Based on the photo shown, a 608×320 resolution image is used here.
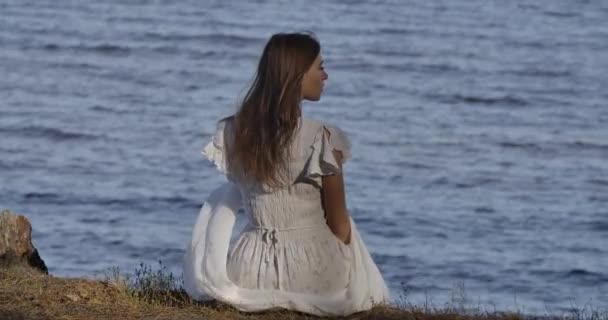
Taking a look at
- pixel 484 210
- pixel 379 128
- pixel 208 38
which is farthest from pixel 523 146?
pixel 208 38

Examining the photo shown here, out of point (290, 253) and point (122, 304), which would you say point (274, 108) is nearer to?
point (290, 253)

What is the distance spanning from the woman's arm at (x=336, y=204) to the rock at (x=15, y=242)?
87.1 inches

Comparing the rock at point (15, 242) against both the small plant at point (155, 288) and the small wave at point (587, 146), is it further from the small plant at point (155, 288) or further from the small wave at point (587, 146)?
the small wave at point (587, 146)

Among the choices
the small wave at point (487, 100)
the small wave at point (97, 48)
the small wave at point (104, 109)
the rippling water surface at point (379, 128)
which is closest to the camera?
the rippling water surface at point (379, 128)

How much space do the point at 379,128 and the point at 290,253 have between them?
13.7 meters

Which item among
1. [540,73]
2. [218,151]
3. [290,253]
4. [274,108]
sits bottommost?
[540,73]

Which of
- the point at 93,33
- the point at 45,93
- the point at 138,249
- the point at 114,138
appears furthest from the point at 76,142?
the point at 93,33

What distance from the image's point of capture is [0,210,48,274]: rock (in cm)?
813

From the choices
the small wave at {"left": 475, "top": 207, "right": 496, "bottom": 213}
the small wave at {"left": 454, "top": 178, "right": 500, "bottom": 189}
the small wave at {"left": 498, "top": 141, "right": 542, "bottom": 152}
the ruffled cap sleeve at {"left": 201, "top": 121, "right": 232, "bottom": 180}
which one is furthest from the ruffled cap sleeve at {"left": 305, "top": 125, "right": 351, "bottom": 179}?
the small wave at {"left": 498, "top": 141, "right": 542, "bottom": 152}

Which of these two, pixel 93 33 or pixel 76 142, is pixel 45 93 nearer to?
pixel 76 142

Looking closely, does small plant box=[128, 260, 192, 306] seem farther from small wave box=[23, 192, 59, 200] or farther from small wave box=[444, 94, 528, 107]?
small wave box=[444, 94, 528, 107]

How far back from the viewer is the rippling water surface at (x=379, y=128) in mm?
15242

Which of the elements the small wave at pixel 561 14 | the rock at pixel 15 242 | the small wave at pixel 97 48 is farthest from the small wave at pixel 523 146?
the rock at pixel 15 242

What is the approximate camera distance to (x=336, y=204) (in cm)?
662
